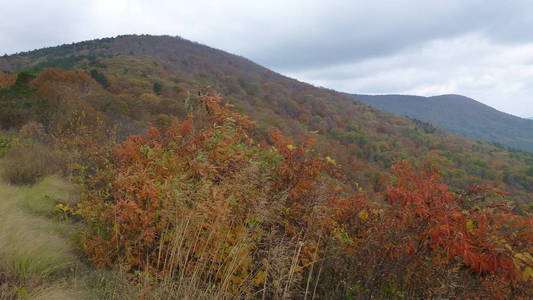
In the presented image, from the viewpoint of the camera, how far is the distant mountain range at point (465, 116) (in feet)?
455

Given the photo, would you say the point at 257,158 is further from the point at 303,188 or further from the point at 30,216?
the point at 30,216

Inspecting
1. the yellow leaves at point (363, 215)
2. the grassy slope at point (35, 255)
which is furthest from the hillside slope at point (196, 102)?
the grassy slope at point (35, 255)

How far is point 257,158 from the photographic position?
4254mm

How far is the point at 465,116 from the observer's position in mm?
158500

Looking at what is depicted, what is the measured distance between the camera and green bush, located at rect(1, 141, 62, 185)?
18.9ft

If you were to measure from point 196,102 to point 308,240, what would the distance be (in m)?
3.79

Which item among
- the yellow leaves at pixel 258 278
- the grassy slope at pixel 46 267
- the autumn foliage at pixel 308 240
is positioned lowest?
the grassy slope at pixel 46 267

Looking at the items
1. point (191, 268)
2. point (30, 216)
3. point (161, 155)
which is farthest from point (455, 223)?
point (30, 216)

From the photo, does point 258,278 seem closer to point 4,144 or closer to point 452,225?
point 452,225

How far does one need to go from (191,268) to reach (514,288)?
2653 mm

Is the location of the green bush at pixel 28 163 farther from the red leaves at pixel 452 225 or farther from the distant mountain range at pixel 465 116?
the distant mountain range at pixel 465 116

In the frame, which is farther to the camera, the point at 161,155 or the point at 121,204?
the point at 161,155

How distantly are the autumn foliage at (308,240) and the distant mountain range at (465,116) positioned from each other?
486 feet

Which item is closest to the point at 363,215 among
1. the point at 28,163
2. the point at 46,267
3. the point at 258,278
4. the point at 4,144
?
the point at 258,278
